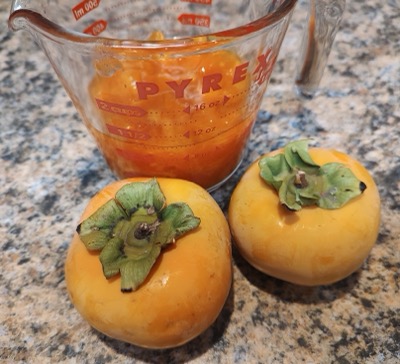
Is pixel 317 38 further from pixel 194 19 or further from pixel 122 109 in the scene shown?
pixel 122 109

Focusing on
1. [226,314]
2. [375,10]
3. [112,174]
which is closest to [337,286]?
[226,314]

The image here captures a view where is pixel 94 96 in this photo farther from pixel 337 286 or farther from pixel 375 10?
pixel 375 10

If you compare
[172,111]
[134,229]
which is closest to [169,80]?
[172,111]

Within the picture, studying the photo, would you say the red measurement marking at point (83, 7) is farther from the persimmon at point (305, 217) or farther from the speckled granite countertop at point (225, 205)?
the persimmon at point (305, 217)

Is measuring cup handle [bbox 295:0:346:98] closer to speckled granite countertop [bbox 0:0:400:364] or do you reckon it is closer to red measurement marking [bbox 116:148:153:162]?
speckled granite countertop [bbox 0:0:400:364]

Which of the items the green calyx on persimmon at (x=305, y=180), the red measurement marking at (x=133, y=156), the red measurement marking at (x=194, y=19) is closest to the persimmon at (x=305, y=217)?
the green calyx on persimmon at (x=305, y=180)

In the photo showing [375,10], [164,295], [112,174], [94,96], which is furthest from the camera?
[375,10]

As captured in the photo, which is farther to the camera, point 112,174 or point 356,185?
point 112,174

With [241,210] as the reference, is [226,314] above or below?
below
